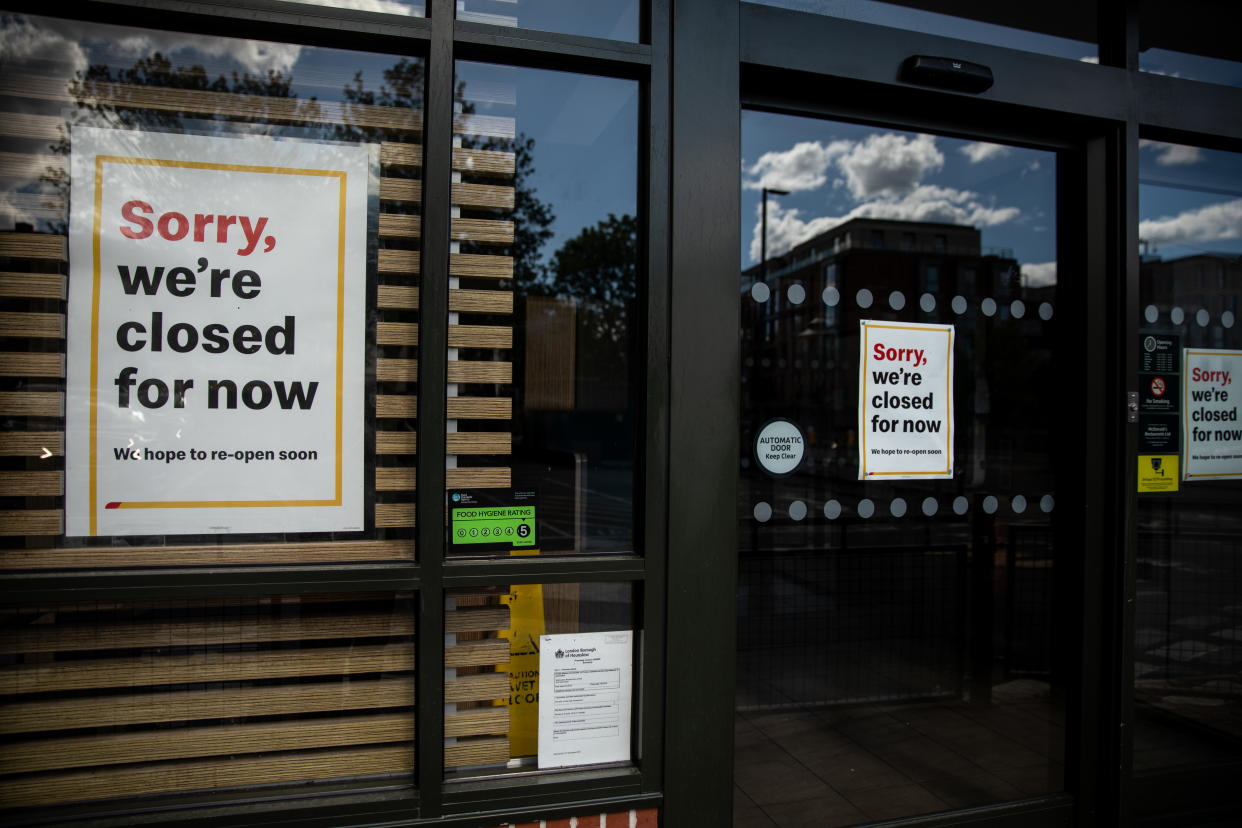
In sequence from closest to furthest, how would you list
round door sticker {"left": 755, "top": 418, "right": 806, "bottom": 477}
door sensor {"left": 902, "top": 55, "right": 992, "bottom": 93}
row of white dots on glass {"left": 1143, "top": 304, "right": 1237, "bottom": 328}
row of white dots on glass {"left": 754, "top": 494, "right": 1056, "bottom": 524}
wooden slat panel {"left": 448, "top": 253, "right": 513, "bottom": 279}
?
1. wooden slat panel {"left": 448, "top": 253, "right": 513, "bottom": 279}
2. door sensor {"left": 902, "top": 55, "right": 992, "bottom": 93}
3. round door sticker {"left": 755, "top": 418, "right": 806, "bottom": 477}
4. row of white dots on glass {"left": 754, "top": 494, "right": 1056, "bottom": 524}
5. row of white dots on glass {"left": 1143, "top": 304, "right": 1237, "bottom": 328}

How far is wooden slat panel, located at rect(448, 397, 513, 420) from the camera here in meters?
2.40

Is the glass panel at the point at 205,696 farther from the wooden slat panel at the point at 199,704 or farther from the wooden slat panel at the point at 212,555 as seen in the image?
the wooden slat panel at the point at 212,555

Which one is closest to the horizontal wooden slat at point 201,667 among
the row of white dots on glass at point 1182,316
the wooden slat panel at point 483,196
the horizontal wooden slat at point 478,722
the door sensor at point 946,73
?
the horizontal wooden slat at point 478,722

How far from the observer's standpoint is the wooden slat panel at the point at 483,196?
7.96 ft

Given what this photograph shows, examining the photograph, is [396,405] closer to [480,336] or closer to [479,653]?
[480,336]

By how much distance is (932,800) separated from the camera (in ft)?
10.4

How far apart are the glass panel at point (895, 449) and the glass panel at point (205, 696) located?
1452mm

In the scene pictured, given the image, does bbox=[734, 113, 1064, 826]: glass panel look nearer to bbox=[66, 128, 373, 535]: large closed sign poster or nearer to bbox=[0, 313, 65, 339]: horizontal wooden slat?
bbox=[66, 128, 373, 535]: large closed sign poster

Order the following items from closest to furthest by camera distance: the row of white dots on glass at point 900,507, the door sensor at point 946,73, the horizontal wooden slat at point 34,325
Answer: the horizontal wooden slat at point 34,325 < the door sensor at point 946,73 < the row of white dots on glass at point 900,507

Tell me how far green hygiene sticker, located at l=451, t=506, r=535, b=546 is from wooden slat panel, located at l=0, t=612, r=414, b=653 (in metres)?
0.31

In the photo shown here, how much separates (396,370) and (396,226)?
443 mm

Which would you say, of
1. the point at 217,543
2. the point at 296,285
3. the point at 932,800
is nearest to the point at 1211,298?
the point at 932,800

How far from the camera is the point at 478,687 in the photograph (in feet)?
7.93

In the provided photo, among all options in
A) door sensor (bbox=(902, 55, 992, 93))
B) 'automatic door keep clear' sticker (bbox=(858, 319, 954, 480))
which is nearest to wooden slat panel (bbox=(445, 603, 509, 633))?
'automatic door keep clear' sticker (bbox=(858, 319, 954, 480))
